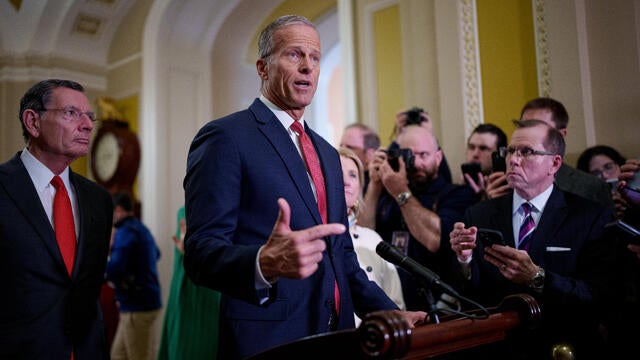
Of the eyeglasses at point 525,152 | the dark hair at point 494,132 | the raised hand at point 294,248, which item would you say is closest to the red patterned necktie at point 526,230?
the eyeglasses at point 525,152

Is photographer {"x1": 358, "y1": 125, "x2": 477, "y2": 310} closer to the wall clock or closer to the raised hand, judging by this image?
the raised hand

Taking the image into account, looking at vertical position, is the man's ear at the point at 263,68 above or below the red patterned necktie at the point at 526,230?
above

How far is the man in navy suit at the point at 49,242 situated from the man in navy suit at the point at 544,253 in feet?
3.83

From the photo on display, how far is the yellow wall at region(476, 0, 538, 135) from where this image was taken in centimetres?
338

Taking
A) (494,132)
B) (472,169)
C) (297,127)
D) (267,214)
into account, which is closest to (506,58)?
(494,132)

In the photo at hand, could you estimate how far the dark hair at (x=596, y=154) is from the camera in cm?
282

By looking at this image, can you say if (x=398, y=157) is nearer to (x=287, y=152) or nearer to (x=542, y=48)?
(x=542, y=48)

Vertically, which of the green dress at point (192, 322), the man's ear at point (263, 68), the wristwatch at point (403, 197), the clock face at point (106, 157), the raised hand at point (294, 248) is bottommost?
the green dress at point (192, 322)

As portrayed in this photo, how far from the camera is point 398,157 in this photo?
2805mm

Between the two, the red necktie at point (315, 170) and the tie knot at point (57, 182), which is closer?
the red necktie at point (315, 170)

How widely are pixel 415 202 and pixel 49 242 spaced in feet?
5.07

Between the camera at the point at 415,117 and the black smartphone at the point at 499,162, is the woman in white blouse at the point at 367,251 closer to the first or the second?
the black smartphone at the point at 499,162

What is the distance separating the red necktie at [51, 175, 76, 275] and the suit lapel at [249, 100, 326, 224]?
0.78 metres

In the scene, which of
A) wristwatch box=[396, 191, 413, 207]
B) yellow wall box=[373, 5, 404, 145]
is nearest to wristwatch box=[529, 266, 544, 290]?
wristwatch box=[396, 191, 413, 207]
